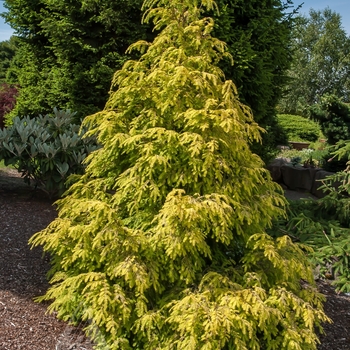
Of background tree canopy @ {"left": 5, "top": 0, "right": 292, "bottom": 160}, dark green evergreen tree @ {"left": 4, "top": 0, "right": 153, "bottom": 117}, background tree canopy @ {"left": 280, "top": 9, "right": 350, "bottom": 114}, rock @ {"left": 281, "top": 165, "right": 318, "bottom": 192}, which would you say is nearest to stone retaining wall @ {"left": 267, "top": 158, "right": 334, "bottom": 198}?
rock @ {"left": 281, "top": 165, "right": 318, "bottom": 192}

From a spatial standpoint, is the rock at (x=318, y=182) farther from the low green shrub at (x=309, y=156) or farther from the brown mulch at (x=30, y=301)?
the brown mulch at (x=30, y=301)

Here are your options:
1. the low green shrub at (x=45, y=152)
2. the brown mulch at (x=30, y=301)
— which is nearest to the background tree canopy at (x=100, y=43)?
Answer: the low green shrub at (x=45, y=152)

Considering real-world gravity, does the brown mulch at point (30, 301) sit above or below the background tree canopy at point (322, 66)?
below

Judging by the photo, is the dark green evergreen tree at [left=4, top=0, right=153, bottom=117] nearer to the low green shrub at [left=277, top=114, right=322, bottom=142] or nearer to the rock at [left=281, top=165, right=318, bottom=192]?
the rock at [left=281, top=165, right=318, bottom=192]

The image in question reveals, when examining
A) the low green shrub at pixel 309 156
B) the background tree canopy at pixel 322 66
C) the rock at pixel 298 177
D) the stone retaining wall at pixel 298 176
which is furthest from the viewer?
the background tree canopy at pixel 322 66

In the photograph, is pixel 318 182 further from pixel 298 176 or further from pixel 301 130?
pixel 301 130

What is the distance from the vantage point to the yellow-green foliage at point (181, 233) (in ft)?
7.58

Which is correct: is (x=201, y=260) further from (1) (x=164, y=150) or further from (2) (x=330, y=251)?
(2) (x=330, y=251)

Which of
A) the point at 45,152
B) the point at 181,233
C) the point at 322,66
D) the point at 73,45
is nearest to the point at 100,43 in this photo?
the point at 73,45

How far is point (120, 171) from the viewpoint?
2898 mm

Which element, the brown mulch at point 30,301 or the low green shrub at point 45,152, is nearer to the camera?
the brown mulch at point 30,301

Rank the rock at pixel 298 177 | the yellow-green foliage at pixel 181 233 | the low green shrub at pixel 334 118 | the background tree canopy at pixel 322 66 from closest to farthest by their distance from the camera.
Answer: the yellow-green foliage at pixel 181 233
the low green shrub at pixel 334 118
the rock at pixel 298 177
the background tree canopy at pixel 322 66

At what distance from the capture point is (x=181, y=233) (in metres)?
2.37

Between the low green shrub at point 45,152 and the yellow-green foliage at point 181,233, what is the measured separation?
6.23 feet
